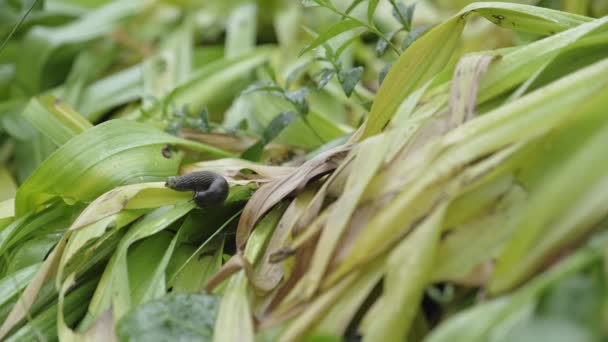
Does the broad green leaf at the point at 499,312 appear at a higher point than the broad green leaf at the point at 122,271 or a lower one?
lower

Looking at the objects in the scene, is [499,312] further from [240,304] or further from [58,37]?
[58,37]

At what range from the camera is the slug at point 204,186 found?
712mm

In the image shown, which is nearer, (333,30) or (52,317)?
(52,317)

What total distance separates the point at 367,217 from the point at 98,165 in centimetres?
37

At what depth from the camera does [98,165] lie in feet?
2.66

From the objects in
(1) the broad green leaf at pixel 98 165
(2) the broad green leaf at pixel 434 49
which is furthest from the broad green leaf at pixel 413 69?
(1) the broad green leaf at pixel 98 165

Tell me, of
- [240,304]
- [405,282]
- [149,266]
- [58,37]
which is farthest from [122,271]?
[58,37]

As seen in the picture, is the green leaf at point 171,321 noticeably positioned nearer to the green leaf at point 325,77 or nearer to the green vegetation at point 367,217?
the green vegetation at point 367,217

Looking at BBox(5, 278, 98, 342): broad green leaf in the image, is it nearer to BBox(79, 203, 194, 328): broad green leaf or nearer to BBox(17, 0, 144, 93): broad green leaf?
BBox(79, 203, 194, 328): broad green leaf

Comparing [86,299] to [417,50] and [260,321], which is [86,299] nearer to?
[260,321]

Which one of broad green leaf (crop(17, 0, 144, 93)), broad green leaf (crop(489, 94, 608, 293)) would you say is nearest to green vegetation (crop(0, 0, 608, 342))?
broad green leaf (crop(489, 94, 608, 293))

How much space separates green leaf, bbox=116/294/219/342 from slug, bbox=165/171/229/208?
5.3 inches

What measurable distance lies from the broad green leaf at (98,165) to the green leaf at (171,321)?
248mm

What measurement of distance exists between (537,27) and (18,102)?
95cm
